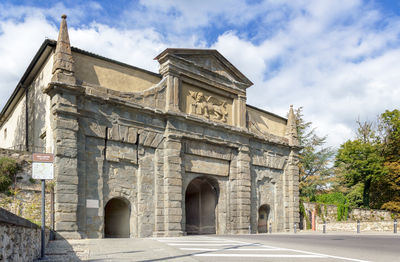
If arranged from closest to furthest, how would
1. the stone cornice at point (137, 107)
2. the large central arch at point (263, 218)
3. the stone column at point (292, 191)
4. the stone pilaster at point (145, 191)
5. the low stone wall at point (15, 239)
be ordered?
the low stone wall at point (15, 239) < the stone cornice at point (137, 107) < the stone pilaster at point (145, 191) < the large central arch at point (263, 218) < the stone column at point (292, 191)

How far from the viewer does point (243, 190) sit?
20.6m

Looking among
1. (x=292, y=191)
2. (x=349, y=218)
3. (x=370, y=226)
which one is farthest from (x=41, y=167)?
(x=349, y=218)

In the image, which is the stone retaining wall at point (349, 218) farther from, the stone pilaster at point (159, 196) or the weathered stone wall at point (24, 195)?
the weathered stone wall at point (24, 195)

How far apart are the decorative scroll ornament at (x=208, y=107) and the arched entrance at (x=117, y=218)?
5.67 meters

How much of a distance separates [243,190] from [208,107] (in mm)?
4855

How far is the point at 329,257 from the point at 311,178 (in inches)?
1166

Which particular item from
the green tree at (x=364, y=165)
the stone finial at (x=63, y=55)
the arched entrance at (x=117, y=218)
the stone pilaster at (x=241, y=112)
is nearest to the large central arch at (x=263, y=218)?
the stone pilaster at (x=241, y=112)

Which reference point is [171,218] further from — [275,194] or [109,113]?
[275,194]

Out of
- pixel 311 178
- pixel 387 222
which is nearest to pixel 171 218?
pixel 387 222

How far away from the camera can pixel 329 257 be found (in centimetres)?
769

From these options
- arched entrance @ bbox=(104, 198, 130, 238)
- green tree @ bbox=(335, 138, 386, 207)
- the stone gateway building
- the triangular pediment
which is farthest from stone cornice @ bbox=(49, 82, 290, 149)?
green tree @ bbox=(335, 138, 386, 207)

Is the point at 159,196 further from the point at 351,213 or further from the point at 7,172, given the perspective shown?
the point at 351,213

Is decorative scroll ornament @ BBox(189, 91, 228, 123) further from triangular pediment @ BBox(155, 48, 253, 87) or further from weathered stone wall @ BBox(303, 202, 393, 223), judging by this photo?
→ weathered stone wall @ BBox(303, 202, 393, 223)

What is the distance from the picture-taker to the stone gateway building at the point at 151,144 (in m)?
14.6
